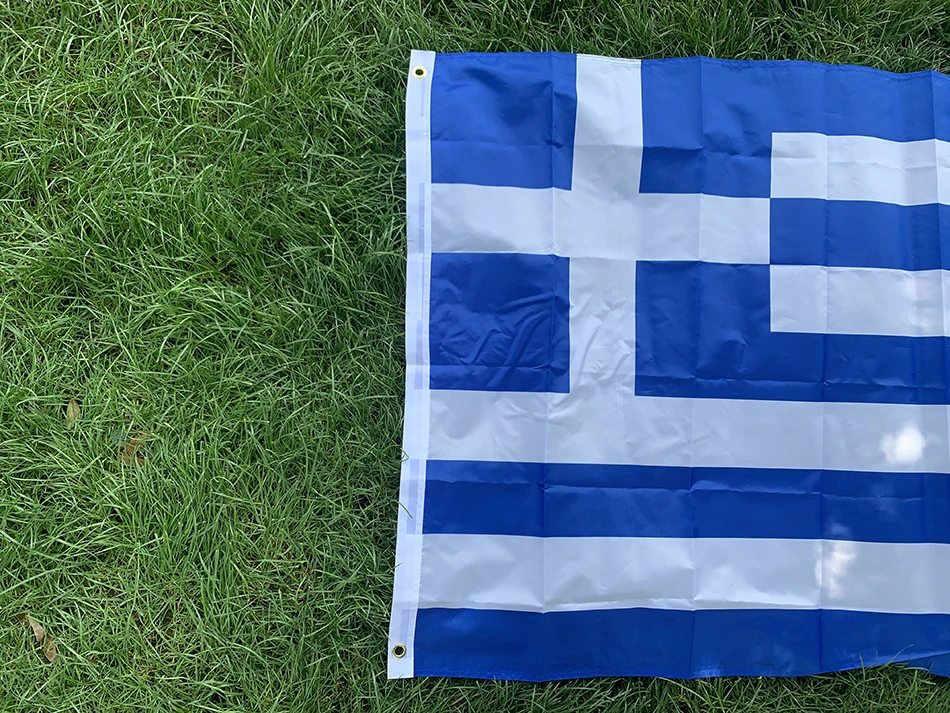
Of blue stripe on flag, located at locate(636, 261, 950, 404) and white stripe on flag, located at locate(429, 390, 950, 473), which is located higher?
blue stripe on flag, located at locate(636, 261, 950, 404)

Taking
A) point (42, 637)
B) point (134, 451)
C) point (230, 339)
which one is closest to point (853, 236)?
point (230, 339)

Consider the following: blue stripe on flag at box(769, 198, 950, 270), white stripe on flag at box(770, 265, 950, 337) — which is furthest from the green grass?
white stripe on flag at box(770, 265, 950, 337)

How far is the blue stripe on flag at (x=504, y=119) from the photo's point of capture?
1.06m

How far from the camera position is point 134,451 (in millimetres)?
1045

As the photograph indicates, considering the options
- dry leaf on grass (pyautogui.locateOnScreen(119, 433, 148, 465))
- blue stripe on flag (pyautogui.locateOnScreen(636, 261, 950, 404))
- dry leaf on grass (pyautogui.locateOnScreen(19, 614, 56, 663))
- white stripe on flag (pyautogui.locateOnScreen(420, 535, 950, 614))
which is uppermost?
blue stripe on flag (pyautogui.locateOnScreen(636, 261, 950, 404))

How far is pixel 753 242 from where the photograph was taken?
1.07 m

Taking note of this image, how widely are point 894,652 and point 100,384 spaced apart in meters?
1.39

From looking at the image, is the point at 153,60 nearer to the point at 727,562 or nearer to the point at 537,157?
the point at 537,157

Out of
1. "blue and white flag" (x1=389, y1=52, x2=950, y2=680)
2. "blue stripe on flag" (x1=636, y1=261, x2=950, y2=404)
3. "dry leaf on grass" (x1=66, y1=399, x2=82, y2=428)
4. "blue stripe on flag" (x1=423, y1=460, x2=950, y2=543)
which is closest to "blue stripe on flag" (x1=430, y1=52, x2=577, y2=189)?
"blue and white flag" (x1=389, y1=52, x2=950, y2=680)

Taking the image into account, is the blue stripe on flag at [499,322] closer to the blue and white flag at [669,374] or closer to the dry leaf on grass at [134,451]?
the blue and white flag at [669,374]

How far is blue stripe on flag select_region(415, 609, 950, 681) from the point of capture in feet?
3.29

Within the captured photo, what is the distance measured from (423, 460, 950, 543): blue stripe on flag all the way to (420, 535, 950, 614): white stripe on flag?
18 millimetres

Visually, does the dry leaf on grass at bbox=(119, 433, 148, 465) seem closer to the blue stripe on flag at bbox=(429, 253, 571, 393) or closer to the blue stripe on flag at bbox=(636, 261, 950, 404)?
the blue stripe on flag at bbox=(429, 253, 571, 393)

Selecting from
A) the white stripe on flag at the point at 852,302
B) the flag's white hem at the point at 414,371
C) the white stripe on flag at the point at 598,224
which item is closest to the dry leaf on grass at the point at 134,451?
the flag's white hem at the point at 414,371
